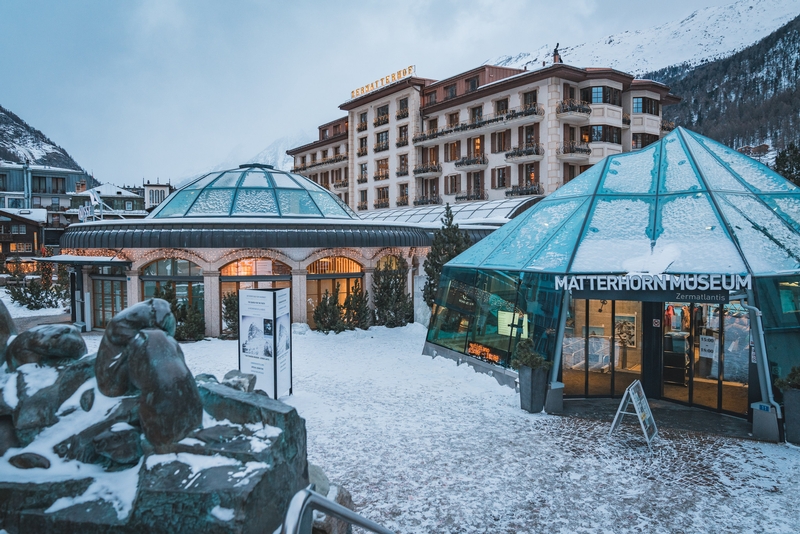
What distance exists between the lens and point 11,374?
223 inches

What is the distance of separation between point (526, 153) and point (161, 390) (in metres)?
37.2

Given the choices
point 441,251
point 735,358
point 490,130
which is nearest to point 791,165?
point 490,130

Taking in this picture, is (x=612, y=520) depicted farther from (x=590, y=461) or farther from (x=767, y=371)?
(x=767, y=371)

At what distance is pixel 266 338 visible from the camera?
1239 centimetres

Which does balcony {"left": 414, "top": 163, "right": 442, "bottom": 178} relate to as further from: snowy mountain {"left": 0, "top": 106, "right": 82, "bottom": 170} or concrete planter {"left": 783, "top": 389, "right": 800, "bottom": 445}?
snowy mountain {"left": 0, "top": 106, "right": 82, "bottom": 170}

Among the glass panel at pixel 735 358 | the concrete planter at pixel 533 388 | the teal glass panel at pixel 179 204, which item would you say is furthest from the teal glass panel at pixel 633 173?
the teal glass panel at pixel 179 204

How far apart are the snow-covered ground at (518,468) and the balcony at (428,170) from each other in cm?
3450

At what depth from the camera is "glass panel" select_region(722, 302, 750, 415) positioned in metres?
11.5

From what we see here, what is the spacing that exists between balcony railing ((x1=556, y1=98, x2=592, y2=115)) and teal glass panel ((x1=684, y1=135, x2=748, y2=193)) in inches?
946

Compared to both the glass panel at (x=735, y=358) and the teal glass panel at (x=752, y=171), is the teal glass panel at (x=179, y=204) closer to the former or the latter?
the teal glass panel at (x=752, y=171)

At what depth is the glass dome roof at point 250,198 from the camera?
24484mm

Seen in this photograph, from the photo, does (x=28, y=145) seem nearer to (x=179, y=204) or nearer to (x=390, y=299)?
(x=179, y=204)

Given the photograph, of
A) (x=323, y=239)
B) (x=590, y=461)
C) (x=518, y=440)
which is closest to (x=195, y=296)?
(x=323, y=239)

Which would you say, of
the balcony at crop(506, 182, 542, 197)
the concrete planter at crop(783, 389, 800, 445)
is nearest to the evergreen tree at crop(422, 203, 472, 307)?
the concrete planter at crop(783, 389, 800, 445)
